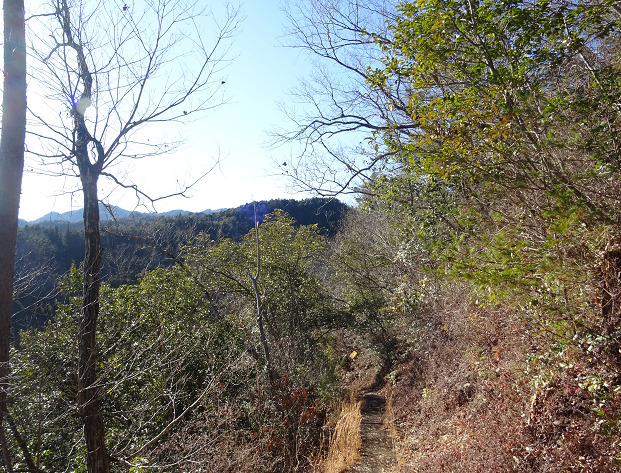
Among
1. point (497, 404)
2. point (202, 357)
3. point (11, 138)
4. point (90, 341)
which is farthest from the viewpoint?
point (202, 357)

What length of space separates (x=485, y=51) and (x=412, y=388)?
830cm

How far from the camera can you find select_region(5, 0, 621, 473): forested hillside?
3051 mm

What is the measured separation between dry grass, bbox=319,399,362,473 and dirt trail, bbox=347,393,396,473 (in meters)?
0.15

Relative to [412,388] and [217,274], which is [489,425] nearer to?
[412,388]

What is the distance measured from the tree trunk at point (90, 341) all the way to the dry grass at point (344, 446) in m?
3.73

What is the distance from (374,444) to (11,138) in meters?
8.03

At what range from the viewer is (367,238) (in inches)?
639

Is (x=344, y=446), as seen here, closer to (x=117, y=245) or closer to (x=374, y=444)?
(x=374, y=444)

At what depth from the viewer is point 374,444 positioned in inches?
302

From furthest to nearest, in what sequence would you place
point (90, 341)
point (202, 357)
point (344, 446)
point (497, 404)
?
1. point (202, 357)
2. point (344, 446)
3. point (497, 404)
4. point (90, 341)

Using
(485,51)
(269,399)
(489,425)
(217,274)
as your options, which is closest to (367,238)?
(217,274)

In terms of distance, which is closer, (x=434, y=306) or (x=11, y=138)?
(x=11, y=138)

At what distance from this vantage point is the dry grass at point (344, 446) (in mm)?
6442

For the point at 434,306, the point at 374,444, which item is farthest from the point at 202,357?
the point at 434,306
